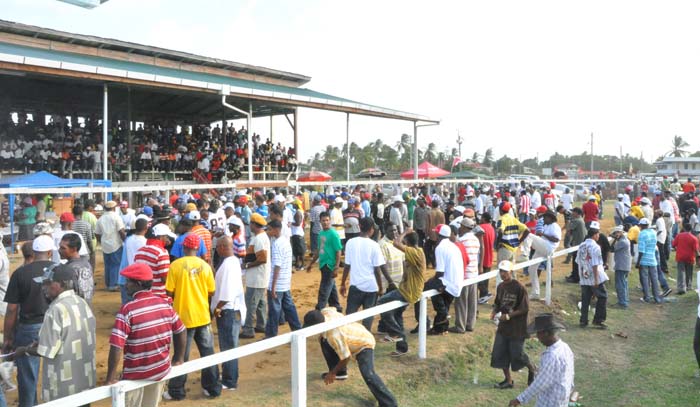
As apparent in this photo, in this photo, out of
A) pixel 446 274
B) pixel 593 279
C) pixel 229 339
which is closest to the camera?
pixel 229 339

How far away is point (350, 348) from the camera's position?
550 cm

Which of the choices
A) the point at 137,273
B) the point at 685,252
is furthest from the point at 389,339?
the point at 685,252

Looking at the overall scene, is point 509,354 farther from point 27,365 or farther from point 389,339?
point 27,365

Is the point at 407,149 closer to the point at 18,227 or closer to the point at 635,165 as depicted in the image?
the point at 635,165

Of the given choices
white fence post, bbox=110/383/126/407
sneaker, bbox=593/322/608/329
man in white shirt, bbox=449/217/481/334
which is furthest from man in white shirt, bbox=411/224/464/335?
white fence post, bbox=110/383/126/407

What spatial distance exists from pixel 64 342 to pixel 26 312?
1.21 m

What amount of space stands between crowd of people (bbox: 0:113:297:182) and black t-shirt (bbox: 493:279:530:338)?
15.5 metres

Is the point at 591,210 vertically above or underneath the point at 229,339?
above

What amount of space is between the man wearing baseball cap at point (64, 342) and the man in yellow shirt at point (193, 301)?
1409mm

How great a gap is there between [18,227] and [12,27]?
1063cm

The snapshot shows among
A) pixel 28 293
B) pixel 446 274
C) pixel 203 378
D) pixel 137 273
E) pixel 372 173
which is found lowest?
pixel 203 378

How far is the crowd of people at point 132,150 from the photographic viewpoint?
18.2 meters

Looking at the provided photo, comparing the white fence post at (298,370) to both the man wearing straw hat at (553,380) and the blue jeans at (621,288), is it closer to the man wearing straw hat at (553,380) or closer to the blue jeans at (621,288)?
the man wearing straw hat at (553,380)

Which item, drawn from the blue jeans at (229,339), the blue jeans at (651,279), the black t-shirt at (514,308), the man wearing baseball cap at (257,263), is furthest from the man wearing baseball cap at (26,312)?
the blue jeans at (651,279)
